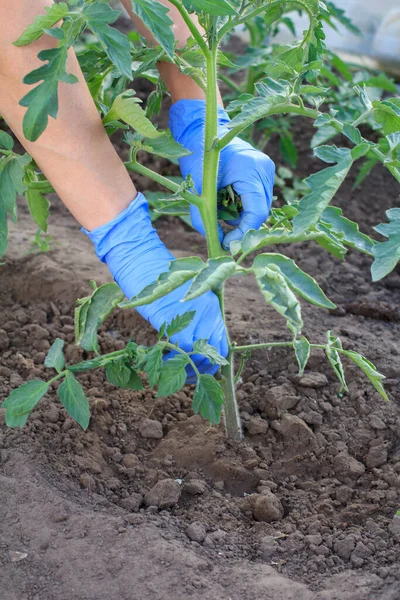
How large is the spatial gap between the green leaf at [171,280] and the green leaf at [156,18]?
34 cm

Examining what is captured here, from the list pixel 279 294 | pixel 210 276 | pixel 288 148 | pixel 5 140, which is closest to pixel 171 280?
pixel 210 276

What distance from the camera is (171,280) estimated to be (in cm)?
123

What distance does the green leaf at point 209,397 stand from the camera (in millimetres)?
1428

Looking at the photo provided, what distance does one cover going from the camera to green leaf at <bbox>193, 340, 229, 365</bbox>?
141cm

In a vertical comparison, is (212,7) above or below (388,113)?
above

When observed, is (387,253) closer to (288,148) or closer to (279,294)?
(279,294)

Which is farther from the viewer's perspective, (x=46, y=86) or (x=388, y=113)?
(x=388, y=113)

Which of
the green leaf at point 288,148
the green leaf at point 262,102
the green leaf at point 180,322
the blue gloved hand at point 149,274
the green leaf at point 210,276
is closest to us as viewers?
the green leaf at point 210,276

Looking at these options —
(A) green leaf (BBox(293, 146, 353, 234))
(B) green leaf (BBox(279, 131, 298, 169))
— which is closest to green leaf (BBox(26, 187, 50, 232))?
(A) green leaf (BBox(293, 146, 353, 234))

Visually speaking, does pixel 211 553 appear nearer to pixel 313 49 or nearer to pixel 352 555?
pixel 352 555

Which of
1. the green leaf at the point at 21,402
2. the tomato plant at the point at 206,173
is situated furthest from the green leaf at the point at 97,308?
the green leaf at the point at 21,402

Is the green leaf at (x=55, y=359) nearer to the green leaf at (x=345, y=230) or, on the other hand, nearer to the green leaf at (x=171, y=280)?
the green leaf at (x=171, y=280)

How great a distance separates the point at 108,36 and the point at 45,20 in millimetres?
118

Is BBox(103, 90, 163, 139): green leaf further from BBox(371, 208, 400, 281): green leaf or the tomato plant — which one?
BBox(371, 208, 400, 281): green leaf
